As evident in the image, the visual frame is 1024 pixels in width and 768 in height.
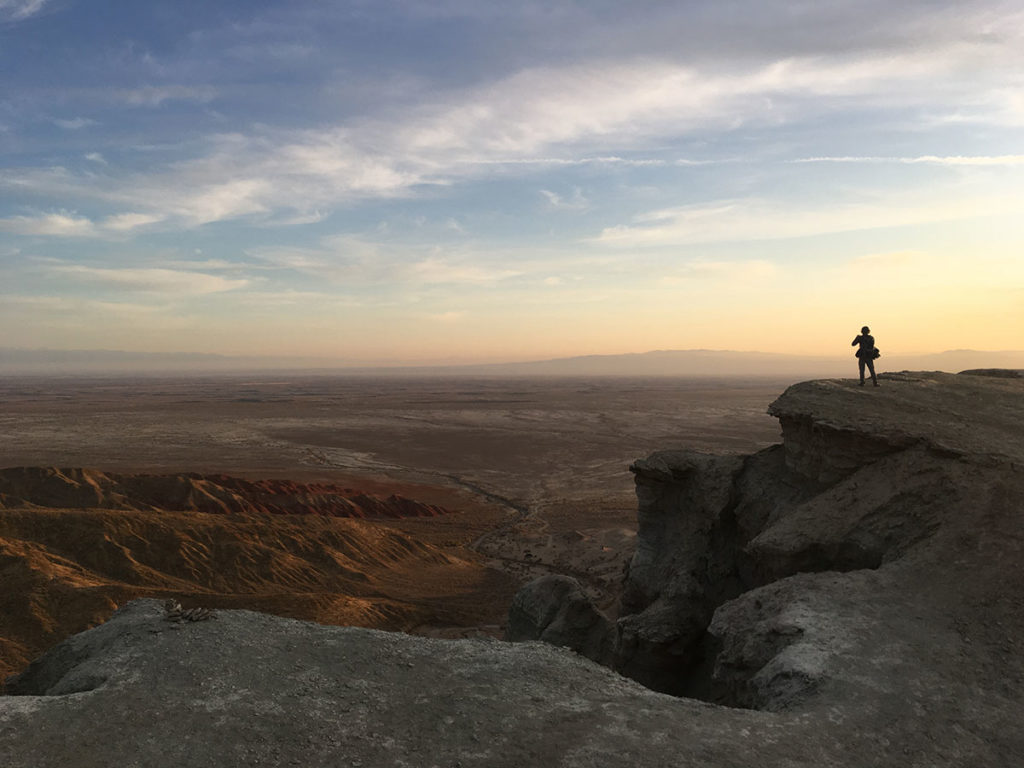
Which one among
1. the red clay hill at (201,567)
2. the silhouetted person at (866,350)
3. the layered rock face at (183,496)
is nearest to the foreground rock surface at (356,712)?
the red clay hill at (201,567)

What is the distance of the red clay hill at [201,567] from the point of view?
21.6 meters

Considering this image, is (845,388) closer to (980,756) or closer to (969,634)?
(969,634)

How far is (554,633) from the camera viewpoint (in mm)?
17188

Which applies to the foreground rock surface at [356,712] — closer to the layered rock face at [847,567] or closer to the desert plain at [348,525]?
the layered rock face at [847,567]

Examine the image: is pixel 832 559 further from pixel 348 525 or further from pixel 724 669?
pixel 348 525

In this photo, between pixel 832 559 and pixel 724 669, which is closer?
pixel 724 669

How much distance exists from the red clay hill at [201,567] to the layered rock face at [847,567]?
890 cm

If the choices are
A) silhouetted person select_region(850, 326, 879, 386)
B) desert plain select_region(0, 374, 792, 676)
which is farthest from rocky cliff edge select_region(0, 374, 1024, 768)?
desert plain select_region(0, 374, 792, 676)

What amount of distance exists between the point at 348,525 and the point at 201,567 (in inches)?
337

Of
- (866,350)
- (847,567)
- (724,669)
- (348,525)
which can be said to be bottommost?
(348,525)

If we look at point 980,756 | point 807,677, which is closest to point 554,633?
point 807,677

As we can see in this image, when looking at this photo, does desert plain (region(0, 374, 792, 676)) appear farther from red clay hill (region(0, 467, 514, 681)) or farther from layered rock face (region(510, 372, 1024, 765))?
layered rock face (region(510, 372, 1024, 765))

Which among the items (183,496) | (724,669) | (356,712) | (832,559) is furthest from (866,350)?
(183,496)

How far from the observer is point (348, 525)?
34781mm
